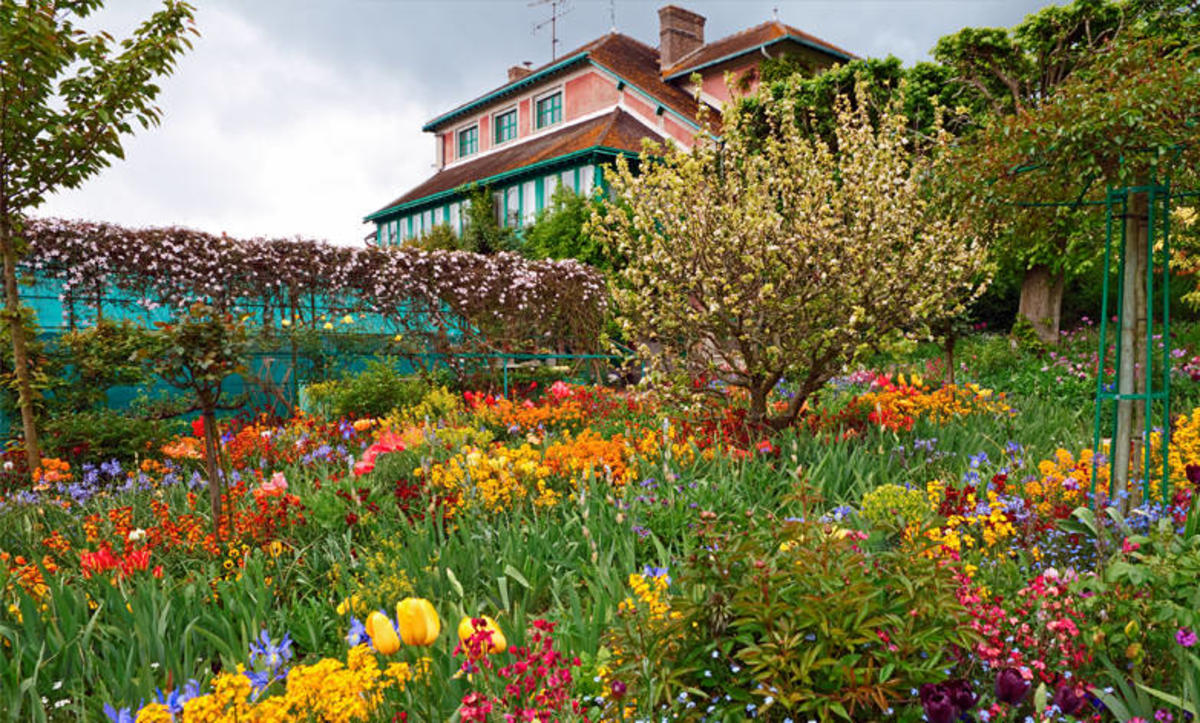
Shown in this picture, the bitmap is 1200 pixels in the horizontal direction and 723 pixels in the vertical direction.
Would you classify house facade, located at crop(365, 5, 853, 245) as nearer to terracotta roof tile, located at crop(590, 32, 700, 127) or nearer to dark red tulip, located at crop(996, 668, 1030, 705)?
terracotta roof tile, located at crop(590, 32, 700, 127)

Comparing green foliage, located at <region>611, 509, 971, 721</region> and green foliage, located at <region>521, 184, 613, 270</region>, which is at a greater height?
green foliage, located at <region>521, 184, 613, 270</region>

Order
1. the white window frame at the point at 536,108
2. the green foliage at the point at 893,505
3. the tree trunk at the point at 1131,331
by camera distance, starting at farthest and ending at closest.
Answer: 1. the white window frame at the point at 536,108
2. the tree trunk at the point at 1131,331
3. the green foliage at the point at 893,505

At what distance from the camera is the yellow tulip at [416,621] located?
175 centimetres

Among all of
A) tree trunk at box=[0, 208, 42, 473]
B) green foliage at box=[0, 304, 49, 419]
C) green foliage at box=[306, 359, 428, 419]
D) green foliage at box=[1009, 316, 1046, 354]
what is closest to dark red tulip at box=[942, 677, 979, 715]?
tree trunk at box=[0, 208, 42, 473]

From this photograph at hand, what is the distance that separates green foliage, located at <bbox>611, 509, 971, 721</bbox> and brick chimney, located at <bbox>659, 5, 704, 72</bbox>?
75.4ft

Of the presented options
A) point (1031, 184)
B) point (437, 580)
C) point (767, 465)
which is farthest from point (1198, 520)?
point (437, 580)

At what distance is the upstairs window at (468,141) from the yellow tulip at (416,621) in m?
26.5

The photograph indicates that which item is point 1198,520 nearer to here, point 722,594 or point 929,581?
point 929,581

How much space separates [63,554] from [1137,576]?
458 cm

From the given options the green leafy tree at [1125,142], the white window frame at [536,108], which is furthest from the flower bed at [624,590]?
the white window frame at [536,108]

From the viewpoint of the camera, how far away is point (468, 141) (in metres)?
27.2

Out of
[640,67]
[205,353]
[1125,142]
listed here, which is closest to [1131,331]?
[1125,142]

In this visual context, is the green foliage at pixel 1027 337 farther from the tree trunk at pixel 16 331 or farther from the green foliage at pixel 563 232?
the tree trunk at pixel 16 331

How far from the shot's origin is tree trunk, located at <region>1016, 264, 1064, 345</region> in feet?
40.1
